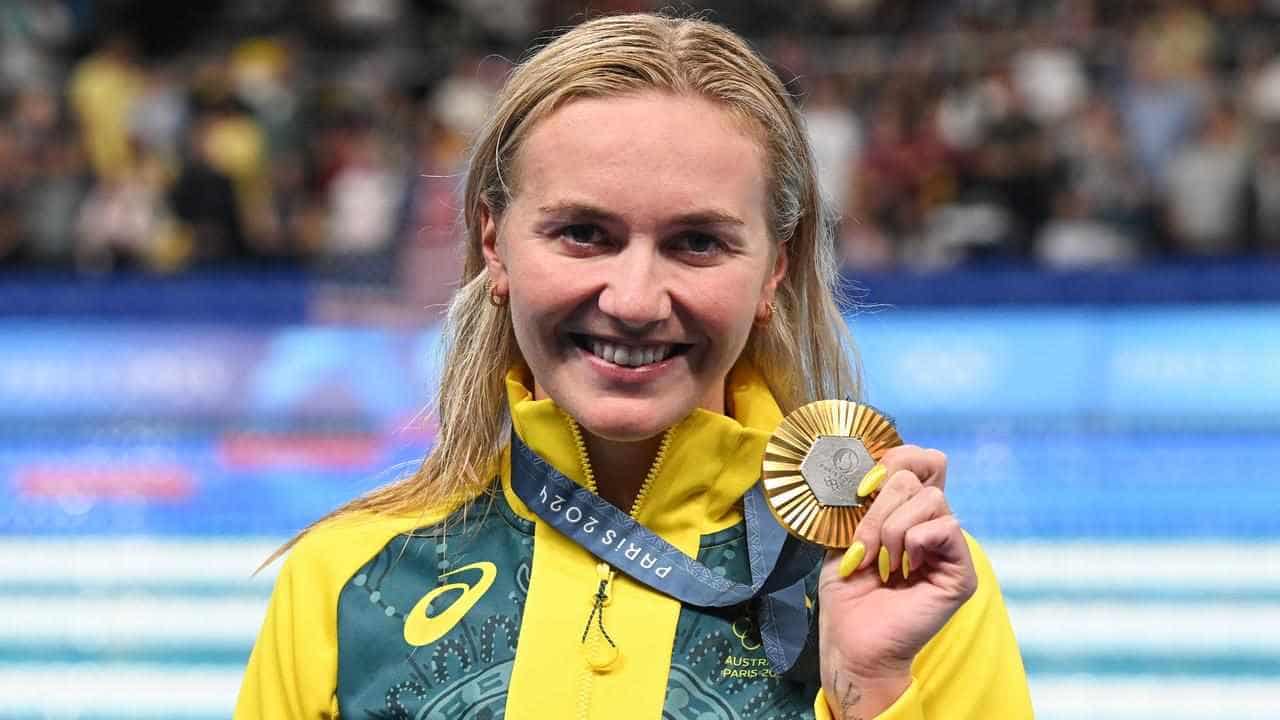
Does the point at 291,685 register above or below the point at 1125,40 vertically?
below

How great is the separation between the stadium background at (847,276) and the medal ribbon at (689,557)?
1834 mm

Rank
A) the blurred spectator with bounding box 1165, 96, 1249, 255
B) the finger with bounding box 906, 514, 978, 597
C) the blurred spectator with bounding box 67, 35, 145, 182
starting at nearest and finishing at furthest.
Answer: the finger with bounding box 906, 514, 978, 597, the blurred spectator with bounding box 1165, 96, 1249, 255, the blurred spectator with bounding box 67, 35, 145, 182

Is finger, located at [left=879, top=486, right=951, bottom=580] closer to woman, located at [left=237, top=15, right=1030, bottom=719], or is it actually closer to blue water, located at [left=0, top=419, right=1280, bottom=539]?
woman, located at [left=237, top=15, right=1030, bottom=719]

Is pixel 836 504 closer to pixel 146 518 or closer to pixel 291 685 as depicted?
pixel 291 685

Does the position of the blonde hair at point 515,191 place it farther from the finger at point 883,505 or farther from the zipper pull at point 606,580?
the finger at point 883,505

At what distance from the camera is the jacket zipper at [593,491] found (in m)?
1.81

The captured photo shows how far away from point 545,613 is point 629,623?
0.29ft

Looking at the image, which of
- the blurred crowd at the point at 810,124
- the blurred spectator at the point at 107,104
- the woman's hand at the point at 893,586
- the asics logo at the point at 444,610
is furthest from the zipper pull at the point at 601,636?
the blurred spectator at the point at 107,104

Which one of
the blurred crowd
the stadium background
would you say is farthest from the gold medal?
the blurred crowd

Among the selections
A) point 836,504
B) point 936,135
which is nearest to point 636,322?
point 836,504

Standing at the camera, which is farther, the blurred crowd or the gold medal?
the blurred crowd

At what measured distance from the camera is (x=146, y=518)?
6004 mm

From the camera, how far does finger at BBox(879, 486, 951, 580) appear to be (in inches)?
65.9

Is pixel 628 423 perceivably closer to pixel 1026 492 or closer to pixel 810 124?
pixel 1026 492
